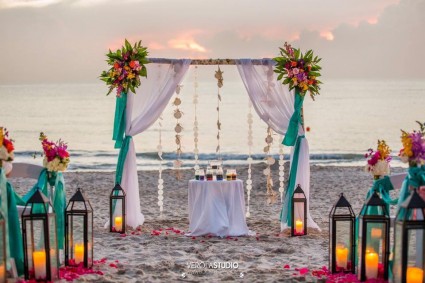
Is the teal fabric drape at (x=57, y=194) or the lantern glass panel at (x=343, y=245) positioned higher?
the teal fabric drape at (x=57, y=194)

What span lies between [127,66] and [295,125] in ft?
8.75

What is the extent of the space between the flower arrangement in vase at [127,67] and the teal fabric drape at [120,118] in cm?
13

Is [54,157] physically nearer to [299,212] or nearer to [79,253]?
[79,253]

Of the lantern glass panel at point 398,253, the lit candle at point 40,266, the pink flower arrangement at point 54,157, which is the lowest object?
the lit candle at point 40,266

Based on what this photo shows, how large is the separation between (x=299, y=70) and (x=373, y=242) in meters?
3.84

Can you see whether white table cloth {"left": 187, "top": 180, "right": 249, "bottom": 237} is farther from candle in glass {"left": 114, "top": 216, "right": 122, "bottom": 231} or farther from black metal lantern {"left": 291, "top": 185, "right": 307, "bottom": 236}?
candle in glass {"left": 114, "top": 216, "right": 122, "bottom": 231}

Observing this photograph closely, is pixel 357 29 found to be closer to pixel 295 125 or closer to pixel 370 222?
pixel 295 125

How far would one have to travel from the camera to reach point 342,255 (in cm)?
674

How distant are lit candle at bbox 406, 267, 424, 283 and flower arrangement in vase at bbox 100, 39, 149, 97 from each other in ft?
17.2

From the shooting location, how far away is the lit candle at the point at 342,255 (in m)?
6.73

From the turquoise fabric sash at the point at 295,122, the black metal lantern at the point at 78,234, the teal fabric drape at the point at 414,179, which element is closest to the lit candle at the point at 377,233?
the teal fabric drape at the point at 414,179

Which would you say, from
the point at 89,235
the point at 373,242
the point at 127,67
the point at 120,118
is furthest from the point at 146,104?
the point at 373,242

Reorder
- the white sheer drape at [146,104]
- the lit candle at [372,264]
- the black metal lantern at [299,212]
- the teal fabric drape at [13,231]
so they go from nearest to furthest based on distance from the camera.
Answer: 1. the lit candle at [372,264]
2. the teal fabric drape at [13,231]
3. the black metal lantern at [299,212]
4. the white sheer drape at [146,104]

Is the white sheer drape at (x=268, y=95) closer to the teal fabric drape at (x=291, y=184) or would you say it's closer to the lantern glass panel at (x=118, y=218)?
the teal fabric drape at (x=291, y=184)
